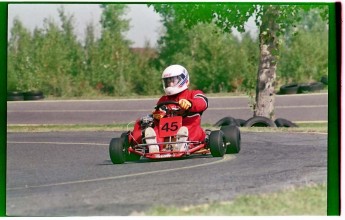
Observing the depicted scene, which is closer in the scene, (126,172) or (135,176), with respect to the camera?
(135,176)

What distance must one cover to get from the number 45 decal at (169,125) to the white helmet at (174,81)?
0.45m

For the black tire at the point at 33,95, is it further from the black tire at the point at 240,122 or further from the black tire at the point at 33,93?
the black tire at the point at 240,122

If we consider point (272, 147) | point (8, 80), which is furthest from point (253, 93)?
point (8, 80)

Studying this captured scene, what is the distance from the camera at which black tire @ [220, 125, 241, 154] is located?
43.7 feet

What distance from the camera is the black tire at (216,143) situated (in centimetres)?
1288

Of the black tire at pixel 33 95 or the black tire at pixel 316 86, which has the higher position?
the black tire at pixel 316 86

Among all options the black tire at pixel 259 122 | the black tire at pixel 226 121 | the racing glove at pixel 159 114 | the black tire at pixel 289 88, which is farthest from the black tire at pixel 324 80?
the racing glove at pixel 159 114

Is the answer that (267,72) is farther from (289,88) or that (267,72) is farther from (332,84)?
(332,84)

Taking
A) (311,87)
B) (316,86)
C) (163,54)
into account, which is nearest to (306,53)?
(311,87)

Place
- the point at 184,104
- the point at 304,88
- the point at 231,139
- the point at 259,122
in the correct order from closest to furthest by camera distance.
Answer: the point at 184,104
the point at 231,139
the point at 304,88
the point at 259,122

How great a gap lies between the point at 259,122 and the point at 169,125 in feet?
10.2

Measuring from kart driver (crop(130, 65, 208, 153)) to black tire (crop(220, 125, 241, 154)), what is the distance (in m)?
0.37

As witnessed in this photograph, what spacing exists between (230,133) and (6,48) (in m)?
3.47

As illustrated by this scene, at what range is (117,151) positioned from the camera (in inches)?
511
